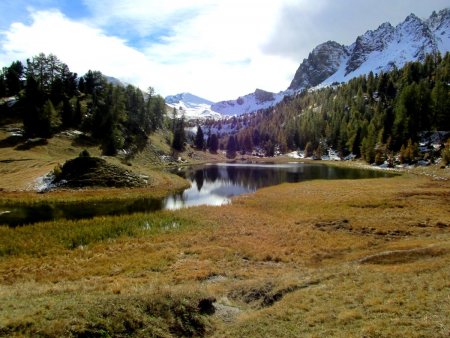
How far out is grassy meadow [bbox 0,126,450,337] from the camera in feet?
41.9

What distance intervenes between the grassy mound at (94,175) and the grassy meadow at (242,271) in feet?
32.9

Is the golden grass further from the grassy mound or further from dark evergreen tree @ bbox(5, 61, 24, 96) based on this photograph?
dark evergreen tree @ bbox(5, 61, 24, 96)

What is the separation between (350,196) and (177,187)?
37.7 metres

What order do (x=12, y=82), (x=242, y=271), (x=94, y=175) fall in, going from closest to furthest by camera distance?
(x=242, y=271), (x=94, y=175), (x=12, y=82)

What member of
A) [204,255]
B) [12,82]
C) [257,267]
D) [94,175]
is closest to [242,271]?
[257,267]

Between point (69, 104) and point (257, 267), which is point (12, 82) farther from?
point (257, 267)

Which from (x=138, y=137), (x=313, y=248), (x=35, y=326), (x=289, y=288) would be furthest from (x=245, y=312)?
(x=138, y=137)

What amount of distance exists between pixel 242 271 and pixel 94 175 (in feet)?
168

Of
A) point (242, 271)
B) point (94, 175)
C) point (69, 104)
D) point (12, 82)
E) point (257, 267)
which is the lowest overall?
point (257, 267)

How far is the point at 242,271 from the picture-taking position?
25.0 metres

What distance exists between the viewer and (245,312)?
656 inches

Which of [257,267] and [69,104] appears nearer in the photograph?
[257,267]

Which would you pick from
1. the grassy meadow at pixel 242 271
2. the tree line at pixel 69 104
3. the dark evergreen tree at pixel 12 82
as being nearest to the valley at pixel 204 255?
the grassy meadow at pixel 242 271

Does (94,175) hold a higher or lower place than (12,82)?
lower
